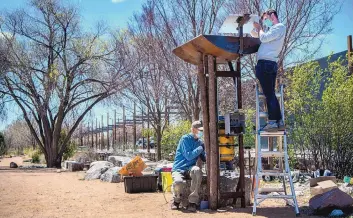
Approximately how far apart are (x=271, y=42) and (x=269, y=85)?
0.64m

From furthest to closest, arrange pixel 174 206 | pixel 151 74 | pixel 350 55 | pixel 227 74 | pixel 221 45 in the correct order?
pixel 151 74 → pixel 350 55 → pixel 174 206 → pixel 227 74 → pixel 221 45

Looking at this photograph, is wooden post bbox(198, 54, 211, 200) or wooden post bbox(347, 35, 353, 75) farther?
wooden post bbox(347, 35, 353, 75)

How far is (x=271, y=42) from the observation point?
21.2 feet

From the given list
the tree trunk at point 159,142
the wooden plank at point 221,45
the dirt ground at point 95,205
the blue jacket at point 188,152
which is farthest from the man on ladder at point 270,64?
the tree trunk at point 159,142

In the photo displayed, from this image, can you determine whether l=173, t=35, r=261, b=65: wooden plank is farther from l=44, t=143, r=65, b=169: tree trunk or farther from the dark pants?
l=44, t=143, r=65, b=169: tree trunk

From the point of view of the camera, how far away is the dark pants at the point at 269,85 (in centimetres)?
629

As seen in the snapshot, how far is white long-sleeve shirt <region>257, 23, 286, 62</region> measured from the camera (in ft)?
20.6

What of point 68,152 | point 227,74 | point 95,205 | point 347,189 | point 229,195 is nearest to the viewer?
point 229,195

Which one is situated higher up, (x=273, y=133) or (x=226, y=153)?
(x=273, y=133)

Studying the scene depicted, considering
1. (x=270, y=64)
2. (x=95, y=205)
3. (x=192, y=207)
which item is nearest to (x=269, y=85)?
(x=270, y=64)

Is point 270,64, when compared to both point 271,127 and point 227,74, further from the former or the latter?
point 227,74

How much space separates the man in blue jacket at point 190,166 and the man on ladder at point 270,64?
1.58m

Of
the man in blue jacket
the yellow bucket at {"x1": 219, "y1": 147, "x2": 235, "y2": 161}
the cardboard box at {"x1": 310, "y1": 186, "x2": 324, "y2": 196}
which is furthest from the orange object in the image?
the cardboard box at {"x1": 310, "y1": 186, "x2": 324, "y2": 196}

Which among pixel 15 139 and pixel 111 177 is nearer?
pixel 111 177
